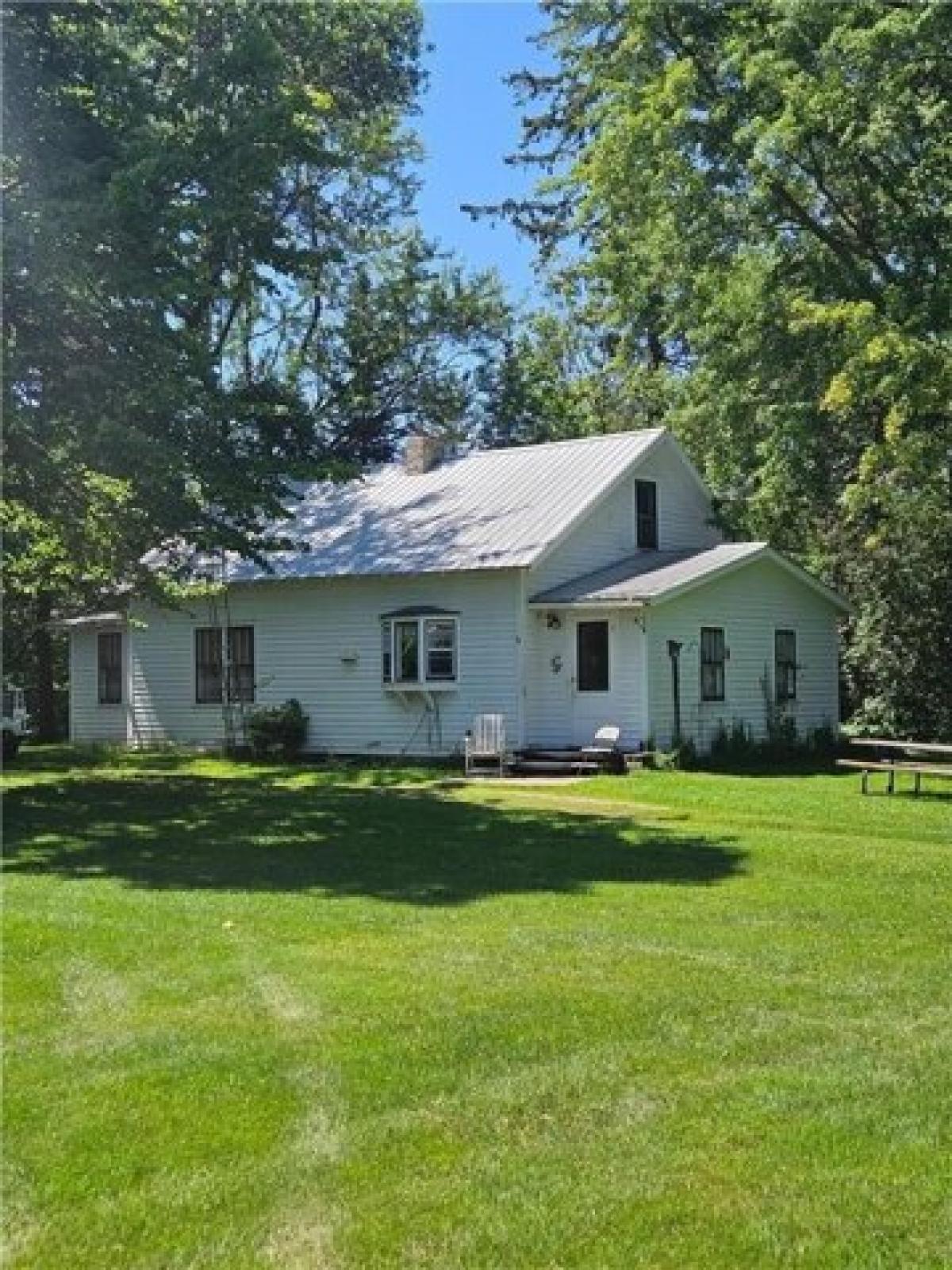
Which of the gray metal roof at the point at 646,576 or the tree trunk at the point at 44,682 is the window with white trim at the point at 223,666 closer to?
the tree trunk at the point at 44,682

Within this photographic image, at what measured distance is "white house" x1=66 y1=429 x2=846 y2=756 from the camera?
23.5 meters

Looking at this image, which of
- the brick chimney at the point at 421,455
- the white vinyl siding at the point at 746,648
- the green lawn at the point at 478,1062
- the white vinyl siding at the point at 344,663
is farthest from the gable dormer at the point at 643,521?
the green lawn at the point at 478,1062

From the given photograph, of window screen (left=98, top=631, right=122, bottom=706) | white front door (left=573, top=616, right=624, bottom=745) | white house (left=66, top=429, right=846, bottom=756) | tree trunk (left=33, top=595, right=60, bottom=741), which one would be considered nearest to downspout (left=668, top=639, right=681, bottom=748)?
white house (left=66, top=429, right=846, bottom=756)

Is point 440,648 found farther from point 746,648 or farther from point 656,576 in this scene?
point 746,648

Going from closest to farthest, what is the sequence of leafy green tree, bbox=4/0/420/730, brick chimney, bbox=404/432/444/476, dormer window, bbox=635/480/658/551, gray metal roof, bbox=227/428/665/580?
1. leafy green tree, bbox=4/0/420/730
2. gray metal roof, bbox=227/428/665/580
3. dormer window, bbox=635/480/658/551
4. brick chimney, bbox=404/432/444/476

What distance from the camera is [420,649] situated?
2464 centimetres

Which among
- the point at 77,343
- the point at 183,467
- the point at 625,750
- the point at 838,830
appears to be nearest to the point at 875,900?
the point at 838,830

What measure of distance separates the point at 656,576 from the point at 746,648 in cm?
286

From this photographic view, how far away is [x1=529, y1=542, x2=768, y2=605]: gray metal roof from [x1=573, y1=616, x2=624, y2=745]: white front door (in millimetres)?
621

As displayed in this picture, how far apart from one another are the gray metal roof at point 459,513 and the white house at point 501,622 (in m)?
0.06

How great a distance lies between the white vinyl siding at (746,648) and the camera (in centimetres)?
2342

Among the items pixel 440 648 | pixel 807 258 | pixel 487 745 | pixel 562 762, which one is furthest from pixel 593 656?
pixel 807 258

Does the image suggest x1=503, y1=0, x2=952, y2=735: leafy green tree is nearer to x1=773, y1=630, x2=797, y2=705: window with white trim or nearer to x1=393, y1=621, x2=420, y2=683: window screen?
x1=773, y1=630, x2=797, y2=705: window with white trim

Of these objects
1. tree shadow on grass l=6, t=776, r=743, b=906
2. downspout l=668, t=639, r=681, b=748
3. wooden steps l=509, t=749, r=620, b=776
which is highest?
downspout l=668, t=639, r=681, b=748
